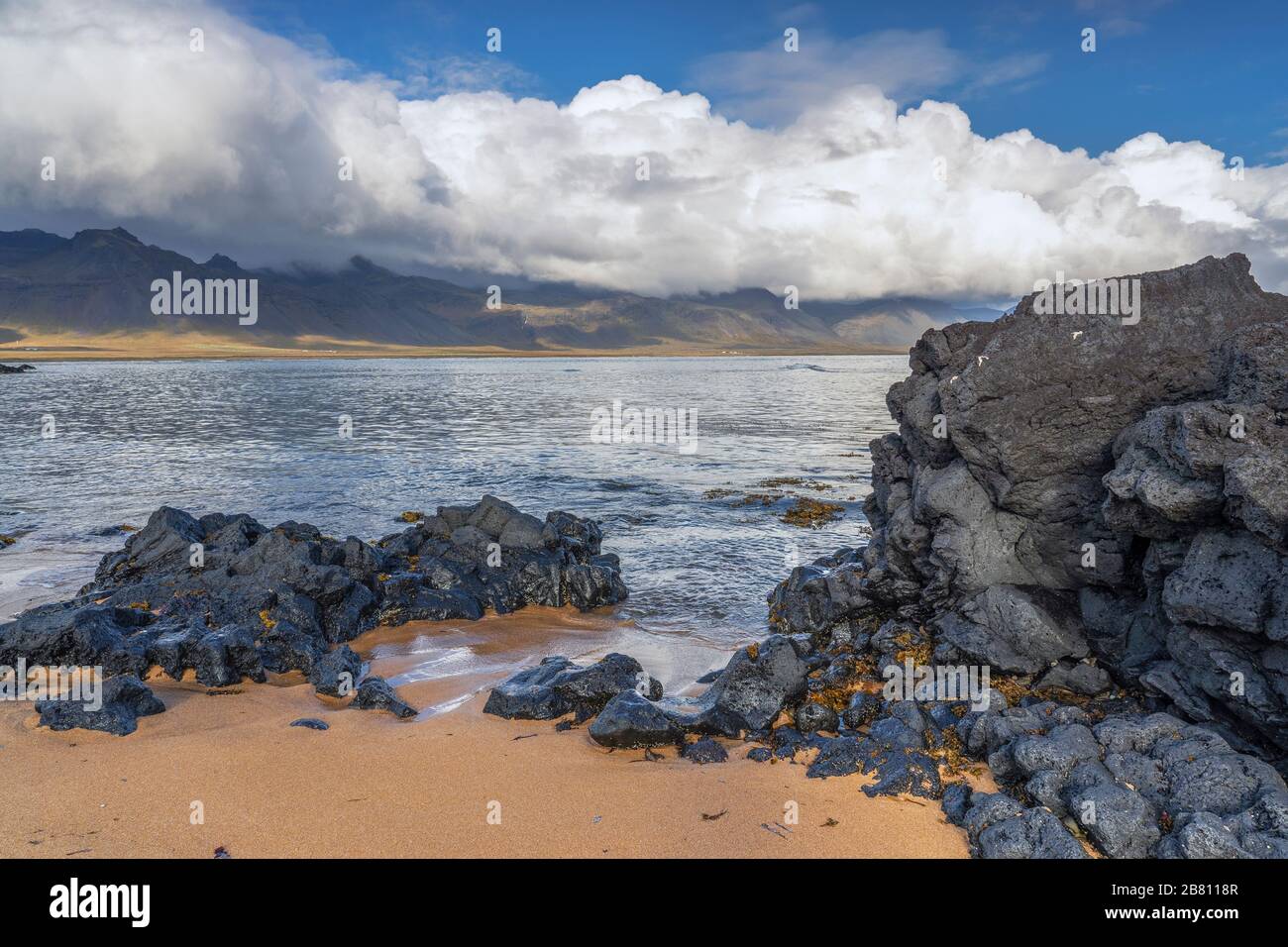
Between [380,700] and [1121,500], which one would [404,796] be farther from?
[1121,500]

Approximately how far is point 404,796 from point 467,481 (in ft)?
79.5

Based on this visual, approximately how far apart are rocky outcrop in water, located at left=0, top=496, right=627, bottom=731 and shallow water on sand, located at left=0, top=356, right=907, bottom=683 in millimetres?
1318

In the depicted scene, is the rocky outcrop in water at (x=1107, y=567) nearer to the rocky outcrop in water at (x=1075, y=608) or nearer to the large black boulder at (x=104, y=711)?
the rocky outcrop in water at (x=1075, y=608)

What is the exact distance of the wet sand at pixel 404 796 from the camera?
711 centimetres

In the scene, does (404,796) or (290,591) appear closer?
(404,796)

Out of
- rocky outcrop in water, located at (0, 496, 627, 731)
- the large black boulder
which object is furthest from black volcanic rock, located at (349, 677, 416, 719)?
the large black boulder

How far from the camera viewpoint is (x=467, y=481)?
31500mm

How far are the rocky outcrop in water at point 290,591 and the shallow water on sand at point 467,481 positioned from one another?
1.32m

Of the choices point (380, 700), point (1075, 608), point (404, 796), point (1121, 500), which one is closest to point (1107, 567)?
point (1075, 608)

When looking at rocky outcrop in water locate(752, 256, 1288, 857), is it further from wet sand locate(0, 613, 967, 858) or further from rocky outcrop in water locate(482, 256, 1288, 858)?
wet sand locate(0, 613, 967, 858)

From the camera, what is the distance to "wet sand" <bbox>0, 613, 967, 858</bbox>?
7109 mm

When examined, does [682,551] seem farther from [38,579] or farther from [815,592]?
[38,579]
